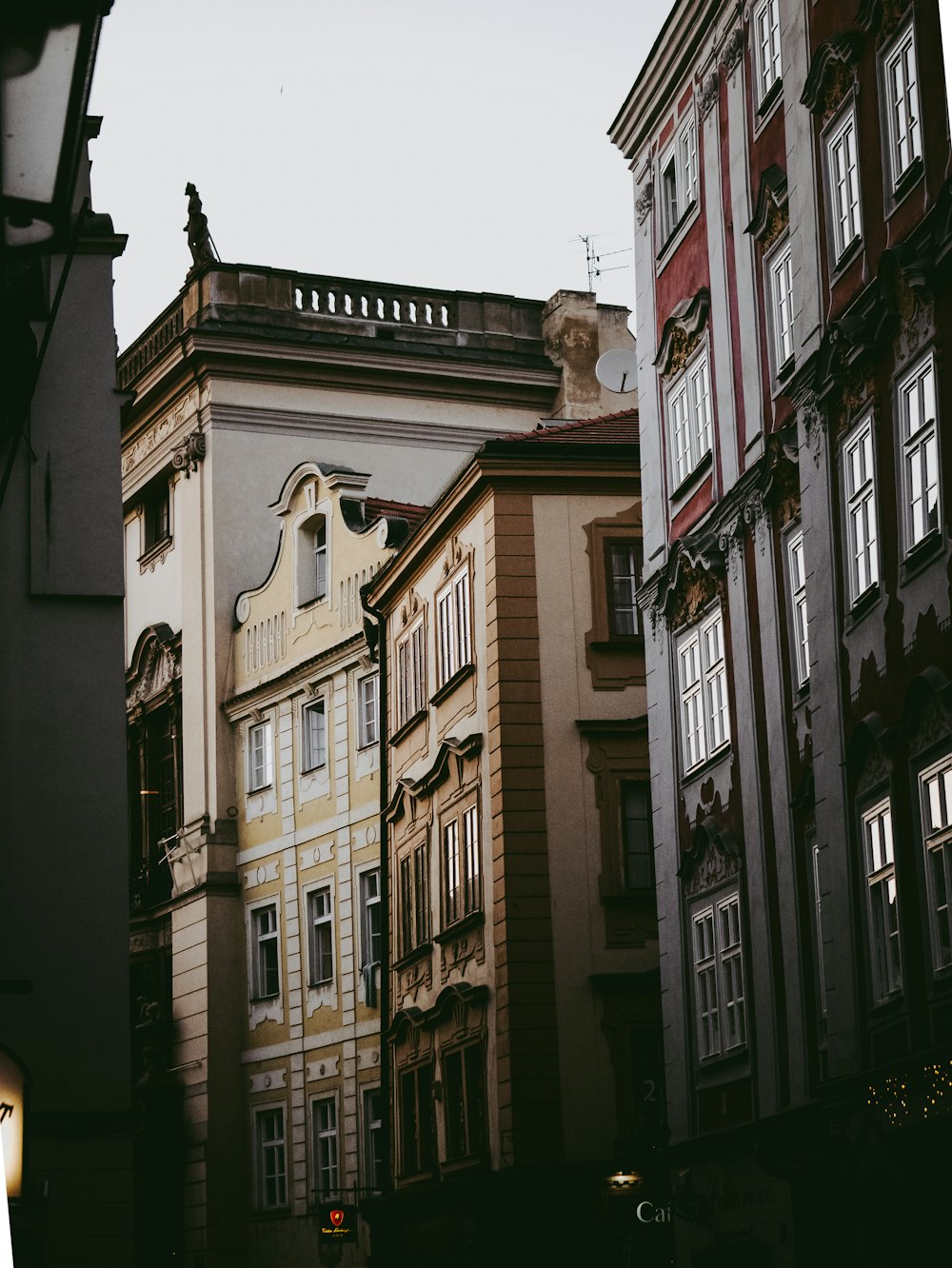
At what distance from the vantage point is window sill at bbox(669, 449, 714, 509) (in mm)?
22250

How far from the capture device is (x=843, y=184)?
59.2ft

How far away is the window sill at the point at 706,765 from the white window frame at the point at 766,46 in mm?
6486

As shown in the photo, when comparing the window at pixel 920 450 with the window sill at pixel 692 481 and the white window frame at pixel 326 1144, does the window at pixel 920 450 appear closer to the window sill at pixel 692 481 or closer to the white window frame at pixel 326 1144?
the window sill at pixel 692 481

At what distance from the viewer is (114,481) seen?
19562 millimetres

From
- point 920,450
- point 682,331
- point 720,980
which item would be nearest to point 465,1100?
point 720,980

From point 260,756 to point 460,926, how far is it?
10.4 metres

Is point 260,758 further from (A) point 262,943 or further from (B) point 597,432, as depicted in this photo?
(B) point 597,432

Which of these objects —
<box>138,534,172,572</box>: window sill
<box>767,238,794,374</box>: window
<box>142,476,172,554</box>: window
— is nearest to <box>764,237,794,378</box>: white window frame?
<box>767,238,794,374</box>: window

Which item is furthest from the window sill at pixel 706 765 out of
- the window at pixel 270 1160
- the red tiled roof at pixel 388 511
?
the window at pixel 270 1160

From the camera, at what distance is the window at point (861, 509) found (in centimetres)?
1684

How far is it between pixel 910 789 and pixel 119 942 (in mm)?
7050

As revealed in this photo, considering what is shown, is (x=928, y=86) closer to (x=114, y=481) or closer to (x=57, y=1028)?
(x=114, y=481)

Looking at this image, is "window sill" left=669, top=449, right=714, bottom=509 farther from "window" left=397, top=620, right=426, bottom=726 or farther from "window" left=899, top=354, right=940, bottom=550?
"window" left=397, top=620, right=426, bottom=726

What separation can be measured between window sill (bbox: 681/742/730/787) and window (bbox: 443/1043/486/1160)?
6345 millimetres
